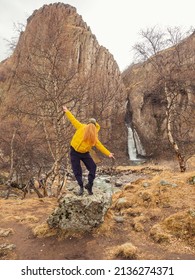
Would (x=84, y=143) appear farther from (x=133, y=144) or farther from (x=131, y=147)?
(x=133, y=144)

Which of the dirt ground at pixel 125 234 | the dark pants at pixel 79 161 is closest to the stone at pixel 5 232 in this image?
the dirt ground at pixel 125 234

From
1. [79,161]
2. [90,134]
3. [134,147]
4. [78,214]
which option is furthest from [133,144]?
[90,134]

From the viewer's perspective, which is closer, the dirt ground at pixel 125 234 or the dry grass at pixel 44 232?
the dirt ground at pixel 125 234

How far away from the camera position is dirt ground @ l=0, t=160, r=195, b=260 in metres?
5.61

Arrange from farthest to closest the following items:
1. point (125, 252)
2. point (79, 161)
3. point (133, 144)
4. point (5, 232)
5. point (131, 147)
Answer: point (133, 144) < point (131, 147) < point (5, 232) < point (79, 161) < point (125, 252)

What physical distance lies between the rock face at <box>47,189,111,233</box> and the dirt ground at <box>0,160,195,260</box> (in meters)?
0.22

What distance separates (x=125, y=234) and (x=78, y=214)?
4.56 ft

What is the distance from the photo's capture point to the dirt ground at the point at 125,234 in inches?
221

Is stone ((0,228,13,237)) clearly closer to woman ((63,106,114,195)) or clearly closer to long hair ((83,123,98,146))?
woman ((63,106,114,195))

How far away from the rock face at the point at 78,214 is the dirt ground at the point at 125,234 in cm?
22

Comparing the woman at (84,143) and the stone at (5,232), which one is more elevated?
the woman at (84,143)

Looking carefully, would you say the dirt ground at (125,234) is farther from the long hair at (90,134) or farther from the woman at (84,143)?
the long hair at (90,134)

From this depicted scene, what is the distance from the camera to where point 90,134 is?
21.0 ft
